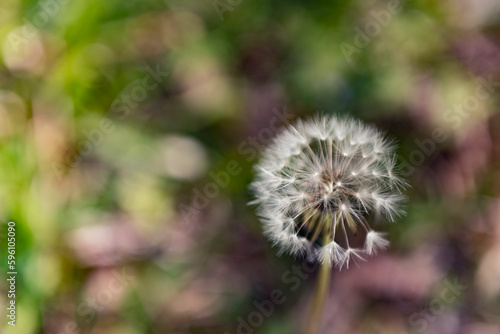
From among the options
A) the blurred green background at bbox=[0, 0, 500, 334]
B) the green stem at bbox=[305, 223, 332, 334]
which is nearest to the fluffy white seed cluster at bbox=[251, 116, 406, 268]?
the green stem at bbox=[305, 223, 332, 334]

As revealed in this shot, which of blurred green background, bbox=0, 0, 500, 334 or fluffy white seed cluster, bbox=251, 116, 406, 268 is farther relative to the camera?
blurred green background, bbox=0, 0, 500, 334

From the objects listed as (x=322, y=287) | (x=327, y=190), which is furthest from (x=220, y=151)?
(x=327, y=190)

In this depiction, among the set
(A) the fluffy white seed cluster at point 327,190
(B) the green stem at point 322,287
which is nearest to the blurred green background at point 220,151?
(B) the green stem at point 322,287

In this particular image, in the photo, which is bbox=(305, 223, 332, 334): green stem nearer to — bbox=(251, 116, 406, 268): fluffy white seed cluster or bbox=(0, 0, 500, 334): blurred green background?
bbox=(251, 116, 406, 268): fluffy white seed cluster

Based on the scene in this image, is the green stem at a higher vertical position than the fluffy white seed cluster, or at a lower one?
lower

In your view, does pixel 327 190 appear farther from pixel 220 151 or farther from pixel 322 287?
pixel 220 151

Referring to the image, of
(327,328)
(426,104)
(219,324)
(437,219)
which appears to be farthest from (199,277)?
(426,104)
